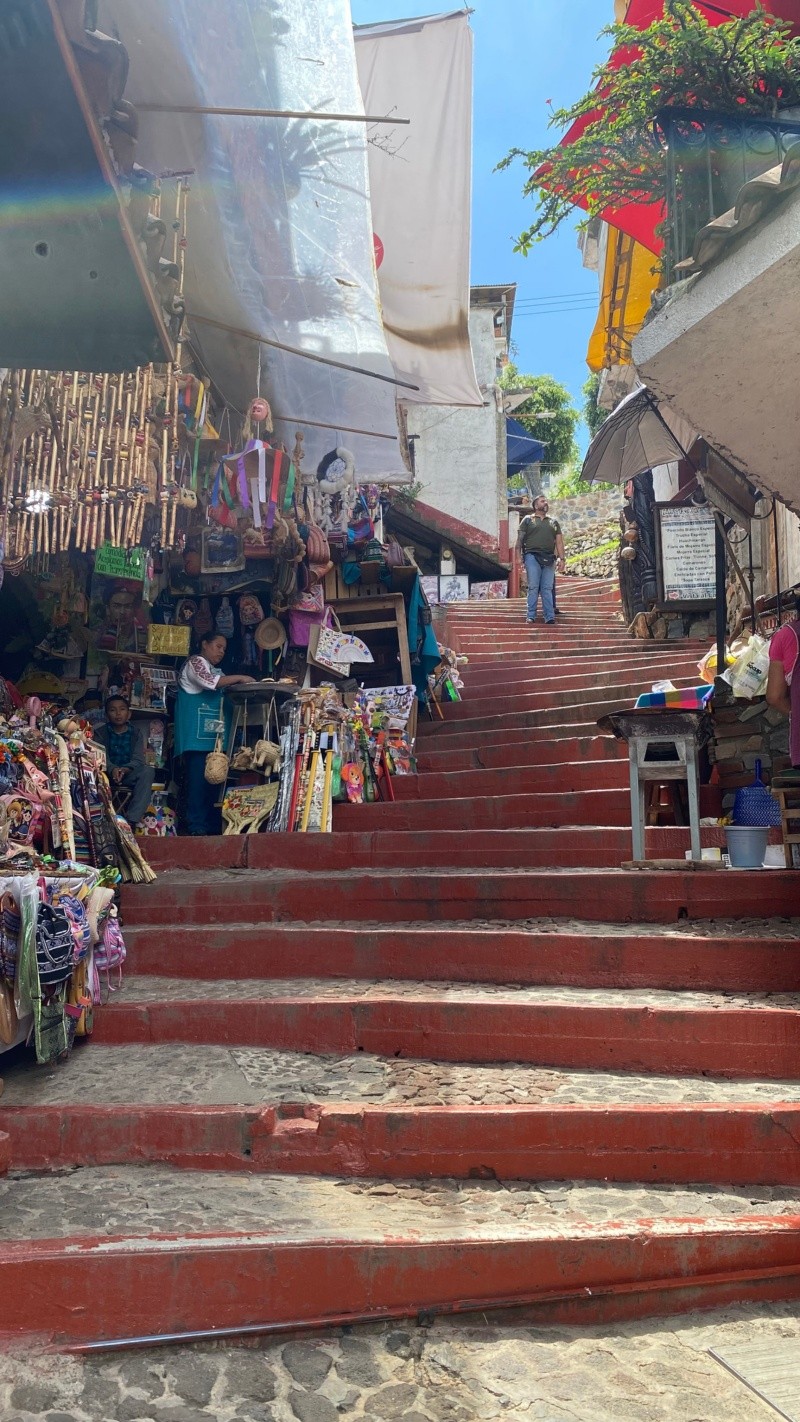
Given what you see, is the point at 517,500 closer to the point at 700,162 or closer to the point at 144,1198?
the point at 700,162

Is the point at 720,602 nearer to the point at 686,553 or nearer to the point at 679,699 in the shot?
the point at 679,699

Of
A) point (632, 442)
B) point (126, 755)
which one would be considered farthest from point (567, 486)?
point (126, 755)

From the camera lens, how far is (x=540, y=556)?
1480 centimetres

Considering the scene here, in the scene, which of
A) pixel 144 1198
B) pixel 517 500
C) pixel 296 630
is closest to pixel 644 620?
pixel 296 630

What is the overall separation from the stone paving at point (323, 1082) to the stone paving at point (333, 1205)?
365mm

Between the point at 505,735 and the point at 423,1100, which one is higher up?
the point at 505,735

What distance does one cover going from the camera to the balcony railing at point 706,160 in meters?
5.02

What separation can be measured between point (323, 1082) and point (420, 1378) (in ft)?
5.46

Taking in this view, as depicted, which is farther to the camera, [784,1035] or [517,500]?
[517,500]

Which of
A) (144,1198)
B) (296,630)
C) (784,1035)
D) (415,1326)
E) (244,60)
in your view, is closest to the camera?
(415,1326)

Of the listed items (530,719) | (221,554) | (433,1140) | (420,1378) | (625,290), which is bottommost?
(420,1378)

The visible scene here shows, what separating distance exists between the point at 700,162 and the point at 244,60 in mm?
3043

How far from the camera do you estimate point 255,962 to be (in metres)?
5.77

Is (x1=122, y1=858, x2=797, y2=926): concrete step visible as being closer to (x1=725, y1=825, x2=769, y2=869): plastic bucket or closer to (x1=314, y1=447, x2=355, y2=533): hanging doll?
(x1=725, y1=825, x2=769, y2=869): plastic bucket
